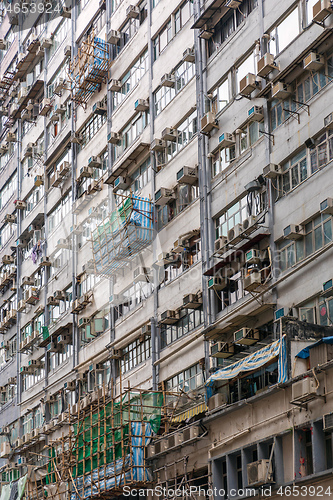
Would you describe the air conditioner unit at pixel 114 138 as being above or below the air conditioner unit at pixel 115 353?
above

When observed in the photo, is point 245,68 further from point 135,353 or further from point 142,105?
point 135,353

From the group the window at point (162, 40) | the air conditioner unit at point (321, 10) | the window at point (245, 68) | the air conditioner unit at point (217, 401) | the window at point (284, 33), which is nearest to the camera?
the air conditioner unit at point (321, 10)

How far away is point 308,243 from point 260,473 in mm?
6742

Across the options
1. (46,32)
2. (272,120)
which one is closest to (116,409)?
(272,120)

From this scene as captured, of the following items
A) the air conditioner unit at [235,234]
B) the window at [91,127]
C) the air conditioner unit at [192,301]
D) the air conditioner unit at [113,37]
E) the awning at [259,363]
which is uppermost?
the air conditioner unit at [113,37]

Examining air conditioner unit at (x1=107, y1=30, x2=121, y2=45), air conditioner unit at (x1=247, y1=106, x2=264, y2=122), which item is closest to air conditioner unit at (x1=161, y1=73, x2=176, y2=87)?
air conditioner unit at (x1=107, y1=30, x2=121, y2=45)

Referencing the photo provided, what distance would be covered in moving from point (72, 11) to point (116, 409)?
2426 cm

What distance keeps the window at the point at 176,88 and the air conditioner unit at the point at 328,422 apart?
54.4ft

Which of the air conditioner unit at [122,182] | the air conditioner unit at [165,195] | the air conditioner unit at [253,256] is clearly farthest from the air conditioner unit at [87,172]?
the air conditioner unit at [253,256]

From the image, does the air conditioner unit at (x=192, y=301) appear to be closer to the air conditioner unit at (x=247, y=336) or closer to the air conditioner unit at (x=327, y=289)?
the air conditioner unit at (x=247, y=336)

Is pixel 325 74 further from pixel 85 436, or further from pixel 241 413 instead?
pixel 85 436

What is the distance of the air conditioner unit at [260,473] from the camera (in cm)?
2216

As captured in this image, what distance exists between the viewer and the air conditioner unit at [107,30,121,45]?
3903cm

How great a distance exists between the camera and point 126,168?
121 ft
